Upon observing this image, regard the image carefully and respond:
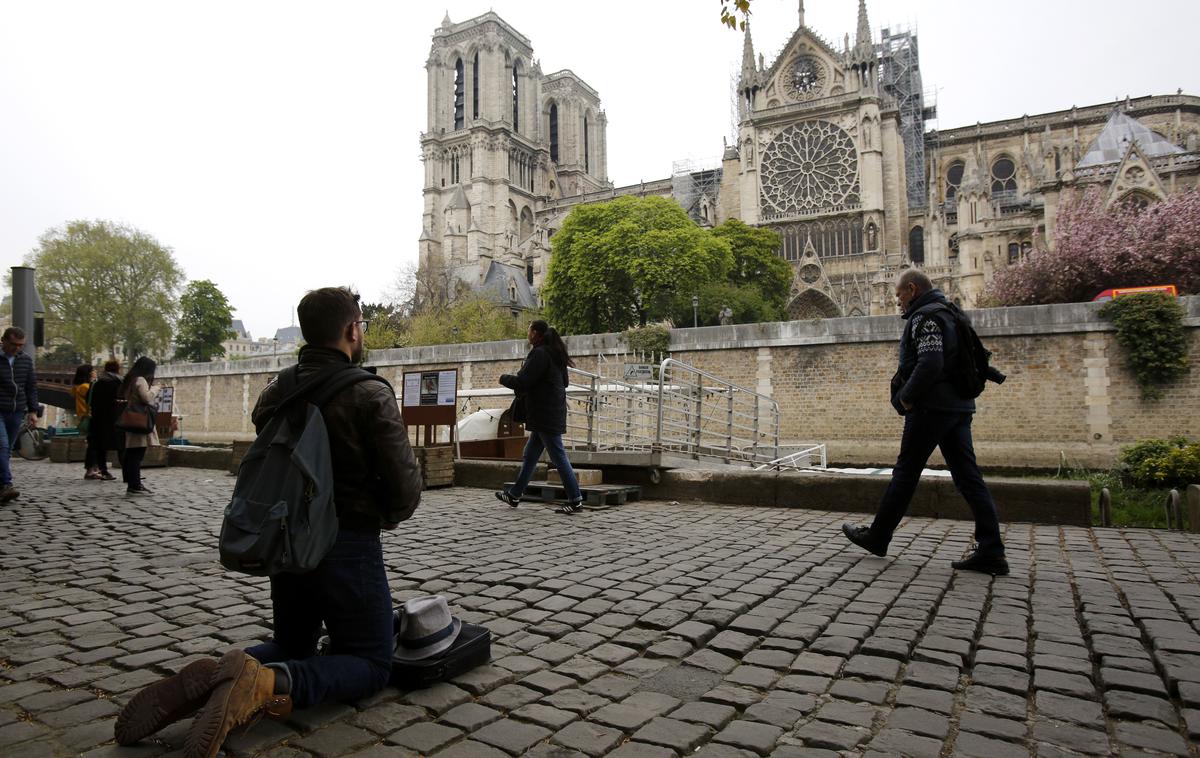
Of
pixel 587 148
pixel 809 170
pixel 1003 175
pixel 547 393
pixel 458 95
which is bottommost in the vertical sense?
pixel 547 393

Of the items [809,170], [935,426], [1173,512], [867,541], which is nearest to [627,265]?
[809,170]

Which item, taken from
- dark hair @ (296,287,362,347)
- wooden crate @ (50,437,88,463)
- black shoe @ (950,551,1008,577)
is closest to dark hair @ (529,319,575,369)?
black shoe @ (950,551,1008,577)

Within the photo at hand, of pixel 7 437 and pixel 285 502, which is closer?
pixel 285 502

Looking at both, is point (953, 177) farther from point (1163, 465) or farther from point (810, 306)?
point (1163, 465)

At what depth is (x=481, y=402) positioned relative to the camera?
72.9ft

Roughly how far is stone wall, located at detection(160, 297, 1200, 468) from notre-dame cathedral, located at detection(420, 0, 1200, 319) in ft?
64.8

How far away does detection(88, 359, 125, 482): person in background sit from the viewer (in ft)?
30.3

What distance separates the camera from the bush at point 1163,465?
7.94m

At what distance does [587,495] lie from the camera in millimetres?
7520

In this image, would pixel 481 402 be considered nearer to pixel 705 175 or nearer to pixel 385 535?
pixel 385 535

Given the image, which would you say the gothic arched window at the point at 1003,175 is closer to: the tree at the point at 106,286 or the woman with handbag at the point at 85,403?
the woman with handbag at the point at 85,403

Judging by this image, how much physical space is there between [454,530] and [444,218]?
6273cm

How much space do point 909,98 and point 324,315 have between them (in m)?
61.1

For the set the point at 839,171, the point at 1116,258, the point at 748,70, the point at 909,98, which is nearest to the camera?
the point at 1116,258
